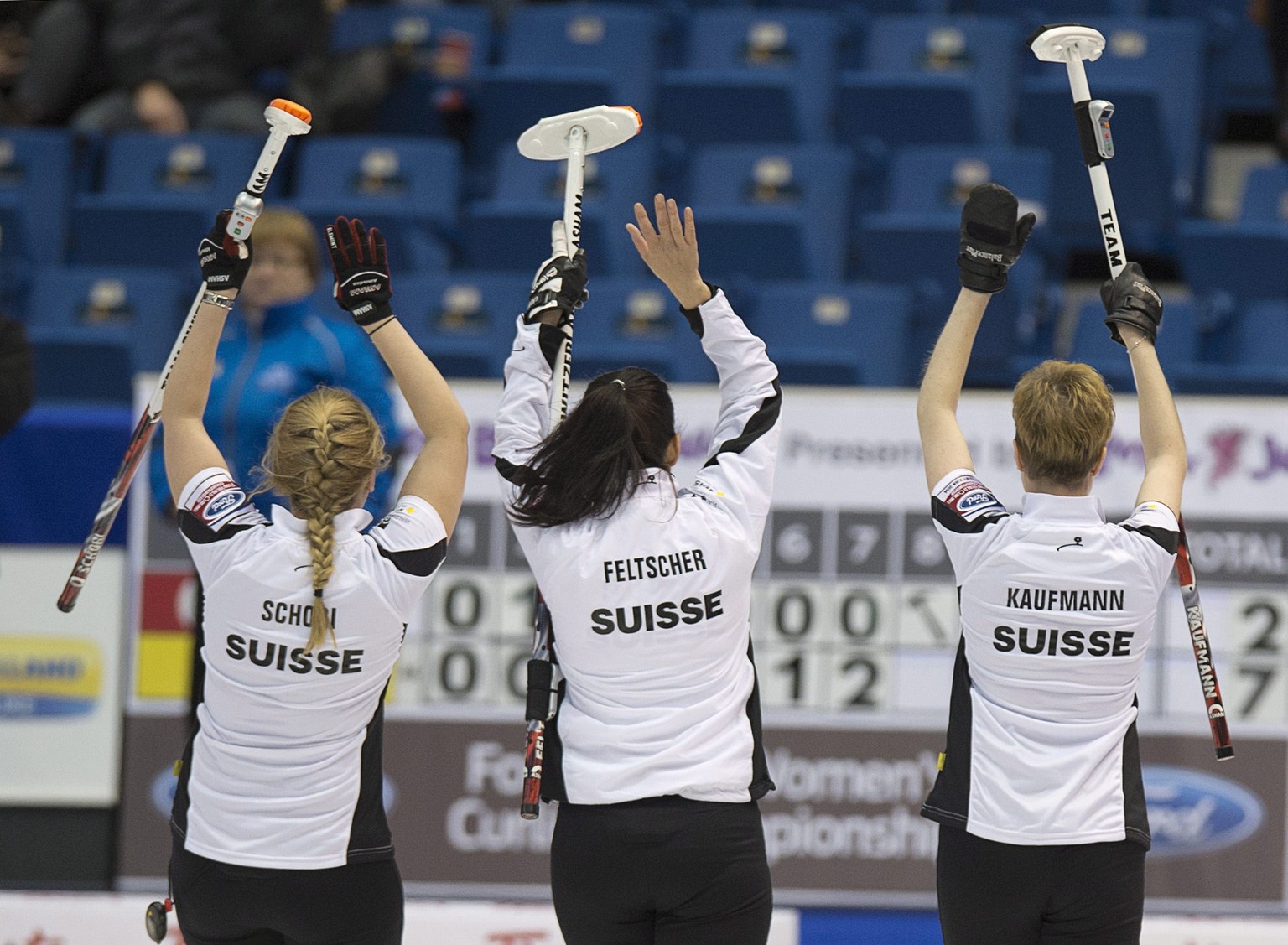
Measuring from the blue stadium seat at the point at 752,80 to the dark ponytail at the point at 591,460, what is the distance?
192 inches

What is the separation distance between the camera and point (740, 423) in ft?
10.1

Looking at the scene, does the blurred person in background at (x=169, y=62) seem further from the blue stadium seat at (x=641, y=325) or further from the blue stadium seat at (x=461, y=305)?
the blue stadium seat at (x=641, y=325)

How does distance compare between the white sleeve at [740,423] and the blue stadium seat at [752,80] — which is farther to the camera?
the blue stadium seat at [752,80]

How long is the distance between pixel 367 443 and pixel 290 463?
0.47 ft

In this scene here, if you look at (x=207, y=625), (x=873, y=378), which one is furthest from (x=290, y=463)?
(x=873, y=378)

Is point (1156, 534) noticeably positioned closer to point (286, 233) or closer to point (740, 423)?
point (740, 423)

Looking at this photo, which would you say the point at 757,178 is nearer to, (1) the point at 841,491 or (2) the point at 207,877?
(1) the point at 841,491

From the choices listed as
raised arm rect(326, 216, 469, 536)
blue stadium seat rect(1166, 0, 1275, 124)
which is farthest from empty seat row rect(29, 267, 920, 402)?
blue stadium seat rect(1166, 0, 1275, 124)

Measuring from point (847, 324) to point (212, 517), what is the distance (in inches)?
150

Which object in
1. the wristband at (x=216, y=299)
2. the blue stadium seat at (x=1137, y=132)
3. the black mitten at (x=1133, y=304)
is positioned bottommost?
the wristband at (x=216, y=299)

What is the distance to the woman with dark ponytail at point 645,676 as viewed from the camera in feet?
9.07

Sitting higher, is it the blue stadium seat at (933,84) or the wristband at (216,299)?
the blue stadium seat at (933,84)

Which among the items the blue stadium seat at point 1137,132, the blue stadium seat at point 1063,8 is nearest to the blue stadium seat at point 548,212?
the blue stadium seat at point 1137,132

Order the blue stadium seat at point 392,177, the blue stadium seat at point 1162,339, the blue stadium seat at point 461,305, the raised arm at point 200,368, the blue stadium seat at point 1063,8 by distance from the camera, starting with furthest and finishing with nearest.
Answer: the blue stadium seat at point 1063,8
the blue stadium seat at point 392,177
the blue stadium seat at point 461,305
the blue stadium seat at point 1162,339
the raised arm at point 200,368
